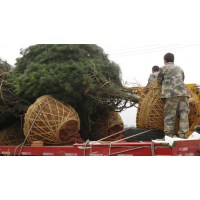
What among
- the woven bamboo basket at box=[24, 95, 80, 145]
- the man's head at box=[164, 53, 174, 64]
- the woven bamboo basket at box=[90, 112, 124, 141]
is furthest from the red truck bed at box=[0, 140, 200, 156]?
the woven bamboo basket at box=[90, 112, 124, 141]

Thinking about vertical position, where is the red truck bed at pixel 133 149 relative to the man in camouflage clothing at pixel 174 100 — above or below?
below

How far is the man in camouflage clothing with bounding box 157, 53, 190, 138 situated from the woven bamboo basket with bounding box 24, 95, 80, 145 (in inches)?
77.9

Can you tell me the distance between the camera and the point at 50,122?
4.98m

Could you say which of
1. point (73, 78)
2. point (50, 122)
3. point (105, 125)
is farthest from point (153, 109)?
point (105, 125)

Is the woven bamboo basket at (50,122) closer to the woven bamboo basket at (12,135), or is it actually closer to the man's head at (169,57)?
the woven bamboo basket at (12,135)

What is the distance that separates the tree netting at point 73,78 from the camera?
211 inches

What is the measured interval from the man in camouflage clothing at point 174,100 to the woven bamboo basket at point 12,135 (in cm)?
439

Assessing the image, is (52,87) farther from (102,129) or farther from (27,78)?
(102,129)

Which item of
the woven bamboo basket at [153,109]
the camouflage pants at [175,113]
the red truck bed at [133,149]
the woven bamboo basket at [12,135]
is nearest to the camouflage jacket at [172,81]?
the camouflage pants at [175,113]

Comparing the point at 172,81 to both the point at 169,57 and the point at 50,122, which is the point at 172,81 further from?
the point at 50,122

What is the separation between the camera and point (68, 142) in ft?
17.5

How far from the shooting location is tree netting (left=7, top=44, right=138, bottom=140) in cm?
537

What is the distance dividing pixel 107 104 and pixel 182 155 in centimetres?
294

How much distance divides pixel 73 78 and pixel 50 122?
114cm
